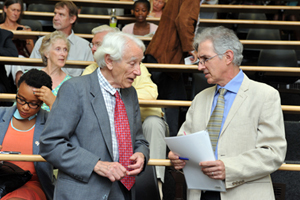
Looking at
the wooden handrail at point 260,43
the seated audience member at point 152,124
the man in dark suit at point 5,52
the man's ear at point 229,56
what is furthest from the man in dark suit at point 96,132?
the wooden handrail at point 260,43

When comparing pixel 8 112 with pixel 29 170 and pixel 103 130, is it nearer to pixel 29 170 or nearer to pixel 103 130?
pixel 29 170

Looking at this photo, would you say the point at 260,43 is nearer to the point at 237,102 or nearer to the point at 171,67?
the point at 171,67

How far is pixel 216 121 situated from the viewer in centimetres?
150

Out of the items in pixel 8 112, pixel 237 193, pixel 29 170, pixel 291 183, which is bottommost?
pixel 291 183

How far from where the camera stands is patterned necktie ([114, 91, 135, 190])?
138 centimetres

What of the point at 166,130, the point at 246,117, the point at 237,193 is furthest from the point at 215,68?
the point at 166,130

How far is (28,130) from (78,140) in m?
0.55

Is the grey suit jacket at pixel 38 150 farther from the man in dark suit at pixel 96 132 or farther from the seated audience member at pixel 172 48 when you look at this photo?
the seated audience member at pixel 172 48

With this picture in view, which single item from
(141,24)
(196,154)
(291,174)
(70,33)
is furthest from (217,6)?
(196,154)

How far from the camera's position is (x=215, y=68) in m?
1.55

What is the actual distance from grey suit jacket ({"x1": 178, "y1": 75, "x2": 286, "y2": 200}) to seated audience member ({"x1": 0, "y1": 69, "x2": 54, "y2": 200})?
27.3 inches

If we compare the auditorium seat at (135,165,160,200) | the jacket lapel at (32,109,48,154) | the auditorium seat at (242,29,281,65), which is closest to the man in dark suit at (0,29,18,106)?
the jacket lapel at (32,109,48,154)

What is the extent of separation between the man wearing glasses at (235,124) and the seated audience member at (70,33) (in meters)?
1.62

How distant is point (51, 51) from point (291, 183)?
5.70ft
